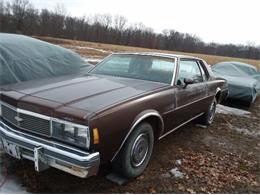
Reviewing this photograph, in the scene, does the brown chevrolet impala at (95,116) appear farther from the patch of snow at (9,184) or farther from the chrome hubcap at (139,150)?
the patch of snow at (9,184)

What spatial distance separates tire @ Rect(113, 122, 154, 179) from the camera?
2.76 metres

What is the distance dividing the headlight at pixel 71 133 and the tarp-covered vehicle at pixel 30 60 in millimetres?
2726

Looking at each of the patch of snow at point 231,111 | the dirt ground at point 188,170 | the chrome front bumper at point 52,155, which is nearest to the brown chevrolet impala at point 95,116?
the chrome front bumper at point 52,155

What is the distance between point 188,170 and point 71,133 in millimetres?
1888

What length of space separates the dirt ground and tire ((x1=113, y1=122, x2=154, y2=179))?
5.7 inches

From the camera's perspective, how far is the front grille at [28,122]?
2496mm

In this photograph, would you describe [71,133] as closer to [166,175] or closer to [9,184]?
[9,184]

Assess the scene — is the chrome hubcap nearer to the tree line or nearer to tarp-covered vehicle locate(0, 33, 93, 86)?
tarp-covered vehicle locate(0, 33, 93, 86)

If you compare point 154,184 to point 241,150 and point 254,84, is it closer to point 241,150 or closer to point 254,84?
point 241,150

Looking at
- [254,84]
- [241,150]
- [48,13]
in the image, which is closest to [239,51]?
[48,13]

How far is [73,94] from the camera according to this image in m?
2.78

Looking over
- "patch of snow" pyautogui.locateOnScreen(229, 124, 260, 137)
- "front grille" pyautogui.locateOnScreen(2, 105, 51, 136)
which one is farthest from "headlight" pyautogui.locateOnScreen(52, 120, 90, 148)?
"patch of snow" pyautogui.locateOnScreen(229, 124, 260, 137)

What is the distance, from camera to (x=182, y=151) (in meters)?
4.05

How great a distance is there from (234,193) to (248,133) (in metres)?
2.83
